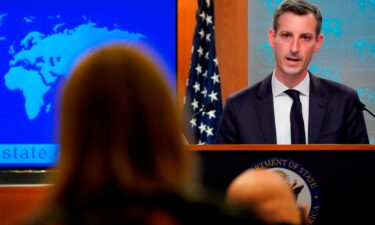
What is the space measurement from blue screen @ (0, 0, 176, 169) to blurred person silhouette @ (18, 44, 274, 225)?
496cm

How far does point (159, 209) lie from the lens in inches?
47.3

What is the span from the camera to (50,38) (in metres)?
6.23

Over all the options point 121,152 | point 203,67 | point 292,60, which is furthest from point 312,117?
point 121,152

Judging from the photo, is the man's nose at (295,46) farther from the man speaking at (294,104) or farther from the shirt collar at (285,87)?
the shirt collar at (285,87)

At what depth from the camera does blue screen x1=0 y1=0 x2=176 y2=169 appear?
6.21 meters

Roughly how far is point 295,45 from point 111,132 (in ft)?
12.7

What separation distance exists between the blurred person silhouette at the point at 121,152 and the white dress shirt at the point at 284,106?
3261 millimetres

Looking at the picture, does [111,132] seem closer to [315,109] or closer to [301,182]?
[301,182]

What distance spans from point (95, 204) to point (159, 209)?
0.36ft

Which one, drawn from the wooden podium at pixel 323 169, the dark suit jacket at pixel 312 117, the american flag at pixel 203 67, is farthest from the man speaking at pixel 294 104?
the american flag at pixel 203 67

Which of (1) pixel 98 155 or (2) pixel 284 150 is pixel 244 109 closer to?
(2) pixel 284 150

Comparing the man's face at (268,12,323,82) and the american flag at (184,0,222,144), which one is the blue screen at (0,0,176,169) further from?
the man's face at (268,12,323,82)

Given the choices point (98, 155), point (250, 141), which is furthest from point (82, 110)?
point (250, 141)

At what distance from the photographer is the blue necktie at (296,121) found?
441cm
